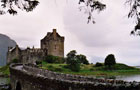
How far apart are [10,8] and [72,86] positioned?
4.59 metres

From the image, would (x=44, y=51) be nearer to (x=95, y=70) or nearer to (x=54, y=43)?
(x=54, y=43)

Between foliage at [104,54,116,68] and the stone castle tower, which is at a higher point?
the stone castle tower

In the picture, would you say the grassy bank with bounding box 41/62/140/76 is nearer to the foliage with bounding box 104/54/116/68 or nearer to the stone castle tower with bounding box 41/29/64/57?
the foliage with bounding box 104/54/116/68

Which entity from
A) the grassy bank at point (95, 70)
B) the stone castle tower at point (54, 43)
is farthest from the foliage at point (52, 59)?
the grassy bank at point (95, 70)

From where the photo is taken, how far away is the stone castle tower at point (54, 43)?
88.8m

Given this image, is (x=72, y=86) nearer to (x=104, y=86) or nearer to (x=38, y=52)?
(x=104, y=86)

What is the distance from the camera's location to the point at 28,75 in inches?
711

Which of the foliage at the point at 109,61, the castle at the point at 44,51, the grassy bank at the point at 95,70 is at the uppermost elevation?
the castle at the point at 44,51

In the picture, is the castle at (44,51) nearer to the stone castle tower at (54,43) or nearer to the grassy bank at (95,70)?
the stone castle tower at (54,43)

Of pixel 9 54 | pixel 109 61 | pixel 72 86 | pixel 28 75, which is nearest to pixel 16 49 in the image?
pixel 9 54

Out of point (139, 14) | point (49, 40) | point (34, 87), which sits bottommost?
point (34, 87)

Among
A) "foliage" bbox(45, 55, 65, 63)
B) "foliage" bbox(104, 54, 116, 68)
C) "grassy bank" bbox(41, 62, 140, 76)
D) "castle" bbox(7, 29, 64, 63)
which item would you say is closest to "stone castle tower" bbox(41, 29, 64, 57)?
"castle" bbox(7, 29, 64, 63)

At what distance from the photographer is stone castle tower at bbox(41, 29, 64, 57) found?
291ft

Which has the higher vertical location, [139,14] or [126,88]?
[139,14]
